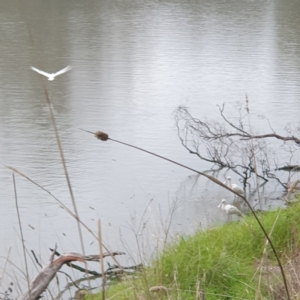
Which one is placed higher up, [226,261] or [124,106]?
[226,261]

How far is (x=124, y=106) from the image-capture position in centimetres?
927

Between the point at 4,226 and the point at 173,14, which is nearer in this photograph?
the point at 4,226

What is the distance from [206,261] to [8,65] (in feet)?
28.7

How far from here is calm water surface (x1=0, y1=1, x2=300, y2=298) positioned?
224 inches

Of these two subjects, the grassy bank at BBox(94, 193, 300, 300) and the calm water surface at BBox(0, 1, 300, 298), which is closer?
the grassy bank at BBox(94, 193, 300, 300)

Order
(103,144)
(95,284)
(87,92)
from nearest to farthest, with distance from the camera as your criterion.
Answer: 1. (95,284)
2. (103,144)
3. (87,92)

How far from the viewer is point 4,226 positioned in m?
5.59

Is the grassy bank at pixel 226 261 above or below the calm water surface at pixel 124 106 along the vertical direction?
above

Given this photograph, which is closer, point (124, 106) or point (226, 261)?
point (226, 261)

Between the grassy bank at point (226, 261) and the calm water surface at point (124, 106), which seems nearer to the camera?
the grassy bank at point (226, 261)

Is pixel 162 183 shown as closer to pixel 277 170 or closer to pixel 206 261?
pixel 277 170

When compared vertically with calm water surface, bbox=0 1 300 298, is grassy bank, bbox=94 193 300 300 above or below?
above

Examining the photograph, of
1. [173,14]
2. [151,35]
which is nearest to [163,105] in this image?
[151,35]

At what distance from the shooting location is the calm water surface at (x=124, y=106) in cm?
569
